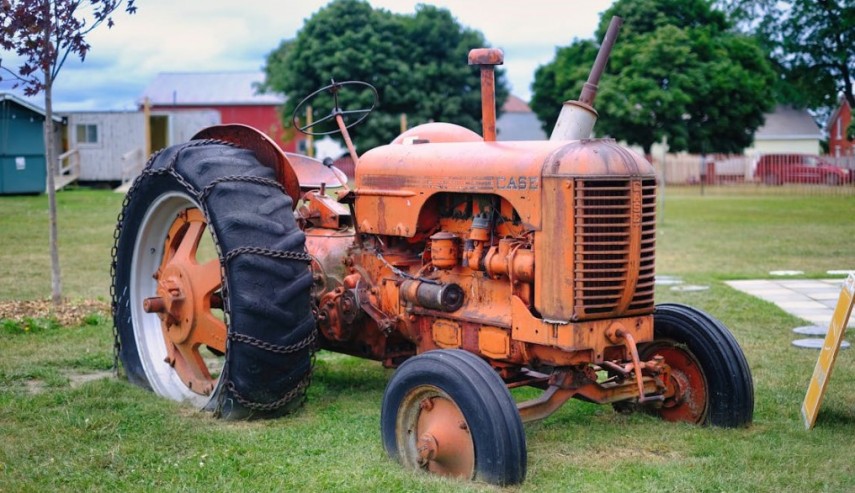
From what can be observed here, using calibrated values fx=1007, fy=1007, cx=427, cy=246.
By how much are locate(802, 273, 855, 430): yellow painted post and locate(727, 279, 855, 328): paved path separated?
3197mm

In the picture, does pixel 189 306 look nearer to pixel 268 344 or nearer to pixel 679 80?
pixel 268 344

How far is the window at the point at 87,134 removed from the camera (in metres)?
31.5

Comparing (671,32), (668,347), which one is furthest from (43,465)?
(671,32)

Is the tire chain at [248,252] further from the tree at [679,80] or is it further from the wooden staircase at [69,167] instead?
the tree at [679,80]

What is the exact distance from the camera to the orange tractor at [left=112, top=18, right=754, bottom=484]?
4723 mm

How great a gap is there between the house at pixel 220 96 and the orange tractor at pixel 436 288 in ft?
156

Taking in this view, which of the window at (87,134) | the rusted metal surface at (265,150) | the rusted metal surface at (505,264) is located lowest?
the rusted metal surface at (505,264)

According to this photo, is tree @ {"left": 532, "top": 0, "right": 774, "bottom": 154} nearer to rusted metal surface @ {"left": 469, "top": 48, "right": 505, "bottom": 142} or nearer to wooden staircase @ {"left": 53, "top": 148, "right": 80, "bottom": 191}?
wooden staircase @ {"left": 53, "top": 148, "right": 80, "bottom": 191}

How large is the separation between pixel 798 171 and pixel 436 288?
1013 inches

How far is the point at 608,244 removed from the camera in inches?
187

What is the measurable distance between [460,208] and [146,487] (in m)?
2.12

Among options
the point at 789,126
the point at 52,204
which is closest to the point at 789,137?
the point at 789,126

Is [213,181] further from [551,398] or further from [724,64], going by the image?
[724,64]

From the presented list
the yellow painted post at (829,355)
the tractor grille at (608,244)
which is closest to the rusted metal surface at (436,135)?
the tractor grille at (608,244)
